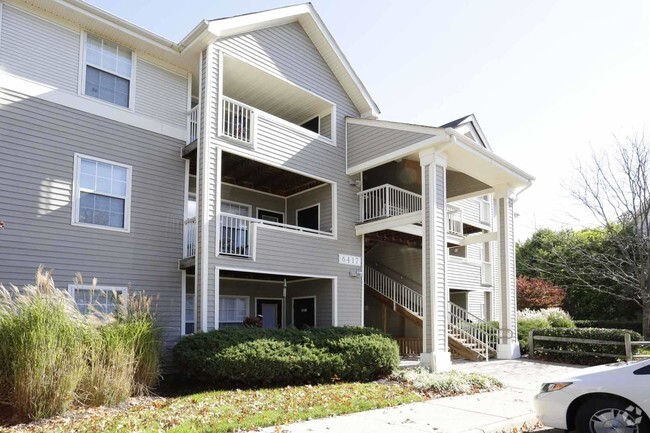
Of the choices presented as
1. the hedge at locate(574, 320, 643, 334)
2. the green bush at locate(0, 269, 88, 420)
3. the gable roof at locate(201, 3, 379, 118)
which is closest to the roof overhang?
the gable roof at locate(201, 3, 379, 118)

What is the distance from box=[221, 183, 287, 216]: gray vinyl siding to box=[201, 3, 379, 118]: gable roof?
422 centimetres

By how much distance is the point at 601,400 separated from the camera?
6008mm

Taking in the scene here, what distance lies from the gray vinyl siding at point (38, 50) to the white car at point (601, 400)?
1141 cm

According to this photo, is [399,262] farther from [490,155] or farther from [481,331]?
[490,155]

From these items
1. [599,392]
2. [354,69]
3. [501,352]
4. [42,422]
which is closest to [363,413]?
[599,392]

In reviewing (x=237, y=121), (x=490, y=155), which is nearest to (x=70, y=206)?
(x=237, y=121)

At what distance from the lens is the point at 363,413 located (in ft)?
25.7

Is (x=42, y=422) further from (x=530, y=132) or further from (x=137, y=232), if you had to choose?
(x=530, y=132)

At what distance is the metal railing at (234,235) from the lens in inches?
472

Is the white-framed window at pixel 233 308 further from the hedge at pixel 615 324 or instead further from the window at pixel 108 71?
the hedge at pixel 615 324

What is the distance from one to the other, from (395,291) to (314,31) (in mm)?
9199

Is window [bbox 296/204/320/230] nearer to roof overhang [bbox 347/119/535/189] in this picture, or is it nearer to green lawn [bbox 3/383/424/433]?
roof overhang [bbox 347/119/535/189]

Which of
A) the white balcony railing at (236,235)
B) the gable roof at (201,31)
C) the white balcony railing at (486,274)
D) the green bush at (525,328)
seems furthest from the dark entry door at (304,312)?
the white balcony railing at (486,274)

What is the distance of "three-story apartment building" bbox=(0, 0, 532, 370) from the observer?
420 inches
